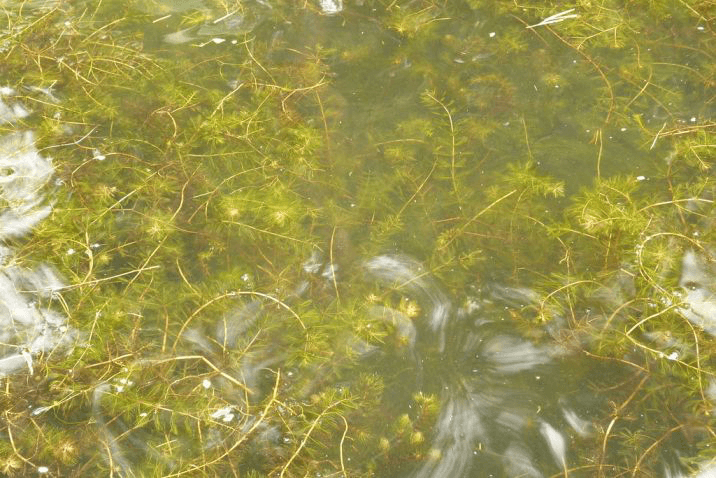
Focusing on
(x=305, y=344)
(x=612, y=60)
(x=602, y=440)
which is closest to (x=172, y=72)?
(x=305, y=344)

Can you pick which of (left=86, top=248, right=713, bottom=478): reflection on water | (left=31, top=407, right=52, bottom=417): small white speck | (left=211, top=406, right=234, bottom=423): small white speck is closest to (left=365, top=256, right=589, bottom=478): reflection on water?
(left=86, top=248, right=713, bottom=478): reflection on water

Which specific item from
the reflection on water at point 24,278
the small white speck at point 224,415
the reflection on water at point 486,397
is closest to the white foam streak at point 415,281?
the reflection on water at point 486,397

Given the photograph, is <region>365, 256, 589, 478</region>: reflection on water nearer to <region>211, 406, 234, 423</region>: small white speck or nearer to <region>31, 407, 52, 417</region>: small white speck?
<region>211, 406, 234, 423</region>: small white speck

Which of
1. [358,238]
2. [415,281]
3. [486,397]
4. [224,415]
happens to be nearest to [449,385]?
[486,397]

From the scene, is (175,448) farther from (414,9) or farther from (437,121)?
(414,9)

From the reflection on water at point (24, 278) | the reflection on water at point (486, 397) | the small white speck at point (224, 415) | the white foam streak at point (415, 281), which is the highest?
the reflection on water at point (24, 278)

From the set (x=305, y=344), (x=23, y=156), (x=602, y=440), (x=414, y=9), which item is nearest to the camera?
(x=602, y=440)

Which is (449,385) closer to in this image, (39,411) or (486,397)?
(486,397)

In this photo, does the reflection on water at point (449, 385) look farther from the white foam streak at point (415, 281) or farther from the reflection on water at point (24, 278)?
the reflection on water at point (24, 278)
